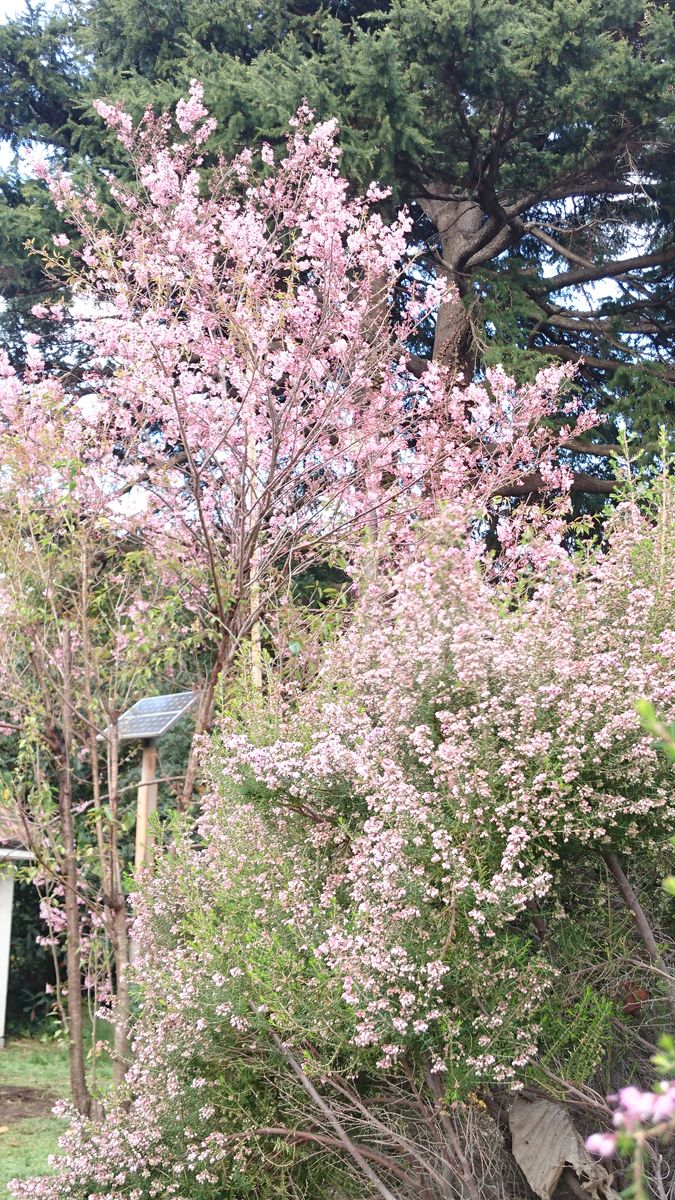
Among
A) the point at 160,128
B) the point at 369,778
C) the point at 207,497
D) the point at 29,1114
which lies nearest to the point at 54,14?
the point at 160,128

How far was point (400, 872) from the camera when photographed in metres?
2.86

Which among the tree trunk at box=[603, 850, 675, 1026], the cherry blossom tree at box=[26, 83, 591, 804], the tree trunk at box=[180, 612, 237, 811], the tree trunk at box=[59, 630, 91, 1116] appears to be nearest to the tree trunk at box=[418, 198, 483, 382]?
the cherry blossom tree at box=[26, 83, 591, 804]

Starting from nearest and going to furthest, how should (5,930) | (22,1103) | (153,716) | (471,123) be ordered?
1. (153,716)
2. (22,1103)
3. (471,123)
4. (5,930)

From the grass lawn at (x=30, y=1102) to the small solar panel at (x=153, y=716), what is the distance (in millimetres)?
1606

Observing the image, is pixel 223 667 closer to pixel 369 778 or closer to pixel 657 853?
pixel 369 778

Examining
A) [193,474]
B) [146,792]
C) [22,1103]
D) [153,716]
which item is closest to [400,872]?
[193,474]

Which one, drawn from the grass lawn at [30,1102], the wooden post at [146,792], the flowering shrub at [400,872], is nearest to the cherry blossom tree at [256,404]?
the wooden post at [146,792]

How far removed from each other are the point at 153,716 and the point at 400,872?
9.25 ft

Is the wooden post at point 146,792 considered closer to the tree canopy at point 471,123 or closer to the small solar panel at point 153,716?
the small solar panel at point 153,716

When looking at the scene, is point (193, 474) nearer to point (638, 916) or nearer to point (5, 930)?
point (638, 916)

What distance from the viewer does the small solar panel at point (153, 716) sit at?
5289mm

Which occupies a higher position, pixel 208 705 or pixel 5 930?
pixel 208 705

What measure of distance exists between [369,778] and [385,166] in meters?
6.34

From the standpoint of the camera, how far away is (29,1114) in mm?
7223
